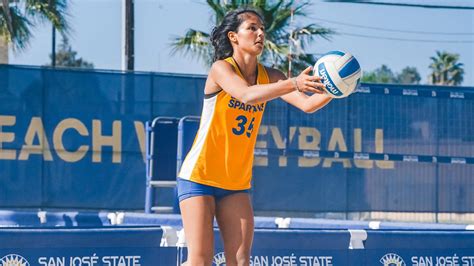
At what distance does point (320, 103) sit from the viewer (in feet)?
21.8

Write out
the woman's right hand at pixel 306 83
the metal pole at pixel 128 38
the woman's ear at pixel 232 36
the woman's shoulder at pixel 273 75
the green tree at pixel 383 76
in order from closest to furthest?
the woman's right hand at pixel 306 83
the woman's ear at pixel 232 36
the woman's shoulder at pixel 273 75
the metal pole at pixel 128 38
the green tree at pixel 383 76

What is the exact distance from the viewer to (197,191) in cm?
661

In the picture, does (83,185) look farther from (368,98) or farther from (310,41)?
(310,41)

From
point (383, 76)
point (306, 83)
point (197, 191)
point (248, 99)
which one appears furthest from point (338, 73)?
point (383, 76)

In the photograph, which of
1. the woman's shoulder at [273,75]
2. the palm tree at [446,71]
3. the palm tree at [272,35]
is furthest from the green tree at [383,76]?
the woman's shoulder at [273,75]

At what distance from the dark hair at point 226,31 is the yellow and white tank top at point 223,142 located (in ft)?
0.63

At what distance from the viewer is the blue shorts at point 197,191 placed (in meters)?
6.62

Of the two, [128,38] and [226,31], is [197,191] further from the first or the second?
[128,38]

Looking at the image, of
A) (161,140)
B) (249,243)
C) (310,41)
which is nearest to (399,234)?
(249,243)

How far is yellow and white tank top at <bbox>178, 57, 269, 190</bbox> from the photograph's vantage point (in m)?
6.57

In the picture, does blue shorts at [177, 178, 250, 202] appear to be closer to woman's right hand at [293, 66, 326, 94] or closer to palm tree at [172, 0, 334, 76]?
woman's right hand at [293, 66, 326, 94]

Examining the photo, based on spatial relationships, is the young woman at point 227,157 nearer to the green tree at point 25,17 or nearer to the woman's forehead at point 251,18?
the woman's forehead at point 251,18

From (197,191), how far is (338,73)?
→ 1121 millimetres

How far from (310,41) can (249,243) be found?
16.2 m
